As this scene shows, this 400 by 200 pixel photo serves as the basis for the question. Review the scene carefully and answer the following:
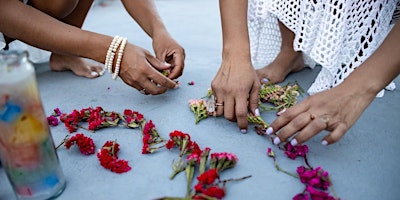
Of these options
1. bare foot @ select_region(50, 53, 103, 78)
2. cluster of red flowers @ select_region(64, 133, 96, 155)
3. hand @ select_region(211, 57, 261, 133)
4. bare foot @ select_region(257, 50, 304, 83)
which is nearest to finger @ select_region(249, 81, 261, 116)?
hand @ select_region(211, 57, 261, 133)

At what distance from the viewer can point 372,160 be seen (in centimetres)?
89

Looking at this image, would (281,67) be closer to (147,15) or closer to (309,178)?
(147,15)

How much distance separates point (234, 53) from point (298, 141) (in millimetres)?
333

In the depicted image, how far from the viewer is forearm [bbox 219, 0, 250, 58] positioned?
103 cm

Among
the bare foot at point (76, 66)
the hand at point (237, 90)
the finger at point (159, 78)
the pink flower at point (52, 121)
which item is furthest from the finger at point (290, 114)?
the bare foot at point (76, 66)

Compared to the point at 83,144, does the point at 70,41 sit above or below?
above

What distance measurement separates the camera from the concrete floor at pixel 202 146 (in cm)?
80

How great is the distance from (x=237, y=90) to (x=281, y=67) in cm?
46

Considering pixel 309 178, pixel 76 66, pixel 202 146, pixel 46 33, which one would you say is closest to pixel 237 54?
pixel 202 146

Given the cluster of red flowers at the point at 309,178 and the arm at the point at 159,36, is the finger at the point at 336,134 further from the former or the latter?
the arm at the point at 159,36

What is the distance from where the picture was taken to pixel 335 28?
107 cm

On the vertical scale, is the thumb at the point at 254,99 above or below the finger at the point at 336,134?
below

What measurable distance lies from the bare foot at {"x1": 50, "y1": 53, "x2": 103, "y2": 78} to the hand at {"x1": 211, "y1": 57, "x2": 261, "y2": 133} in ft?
1.99

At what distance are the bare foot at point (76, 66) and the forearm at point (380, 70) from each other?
0.94 m
